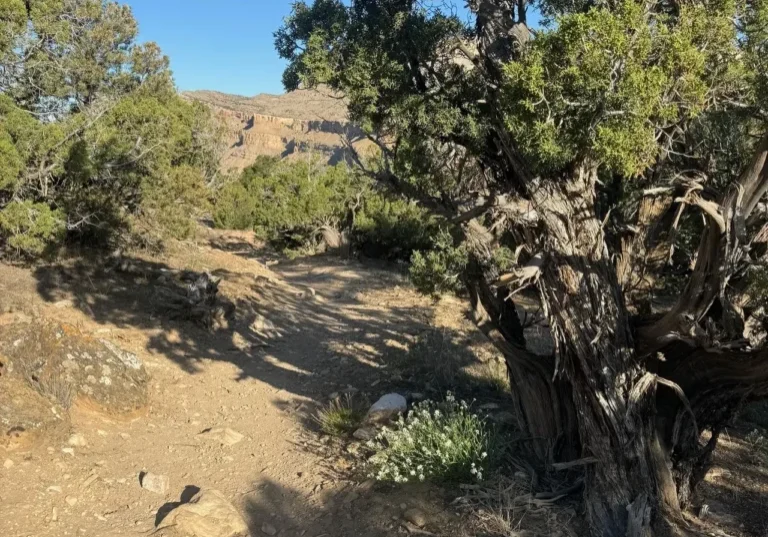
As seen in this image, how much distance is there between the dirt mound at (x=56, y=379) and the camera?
17.4ft

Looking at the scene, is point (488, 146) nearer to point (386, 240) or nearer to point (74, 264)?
point (74, 264)

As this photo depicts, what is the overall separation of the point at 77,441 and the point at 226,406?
1867 millimetres

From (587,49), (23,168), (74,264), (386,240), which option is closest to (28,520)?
(587,49)

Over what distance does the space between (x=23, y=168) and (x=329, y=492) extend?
21.1 feet

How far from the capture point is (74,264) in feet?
33.5

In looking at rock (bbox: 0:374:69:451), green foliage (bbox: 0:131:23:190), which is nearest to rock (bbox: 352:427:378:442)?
rock (bbox: 0:374:69:451)

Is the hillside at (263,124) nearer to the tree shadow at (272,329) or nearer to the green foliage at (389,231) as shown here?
the green foliage at (389,231)

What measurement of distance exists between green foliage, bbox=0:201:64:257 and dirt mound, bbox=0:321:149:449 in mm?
2184

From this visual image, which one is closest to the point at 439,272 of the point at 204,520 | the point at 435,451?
the point at 435,451

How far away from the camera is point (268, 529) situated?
4586 millimetres

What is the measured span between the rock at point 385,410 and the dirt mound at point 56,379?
8.30 ft

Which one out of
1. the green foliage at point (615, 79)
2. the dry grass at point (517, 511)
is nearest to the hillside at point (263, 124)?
the dry grass at point (517, 511)

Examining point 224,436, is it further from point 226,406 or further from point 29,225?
point 29,225

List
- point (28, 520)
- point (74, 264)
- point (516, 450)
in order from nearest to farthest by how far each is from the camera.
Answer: point (28, 520)
point (516, 450)
point (74, 264)
